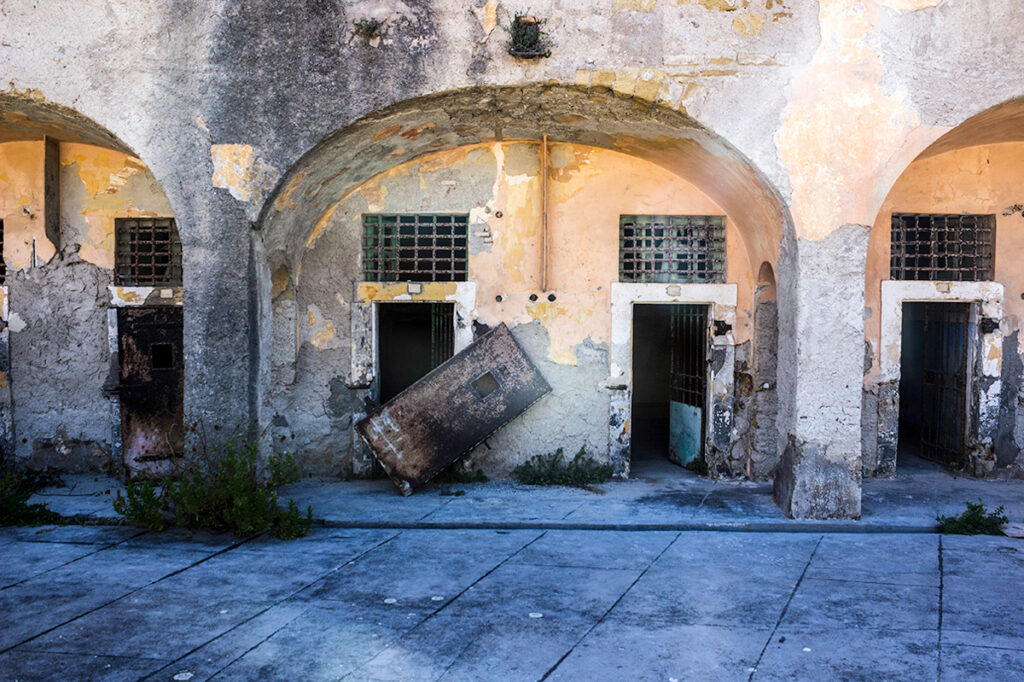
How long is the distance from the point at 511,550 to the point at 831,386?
9.33ft

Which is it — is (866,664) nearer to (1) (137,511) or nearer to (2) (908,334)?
(1) (137,511)

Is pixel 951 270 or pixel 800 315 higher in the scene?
pixel 951 270

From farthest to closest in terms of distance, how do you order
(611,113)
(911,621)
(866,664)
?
(611,113) < (911,621) < (866,664)

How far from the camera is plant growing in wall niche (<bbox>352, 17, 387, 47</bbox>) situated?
20.4 ft

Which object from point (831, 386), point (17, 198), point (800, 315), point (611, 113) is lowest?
point (831, 386)

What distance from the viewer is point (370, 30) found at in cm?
622

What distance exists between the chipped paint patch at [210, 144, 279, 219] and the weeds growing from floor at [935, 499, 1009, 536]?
19.5 ft

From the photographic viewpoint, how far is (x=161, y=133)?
6.25 m

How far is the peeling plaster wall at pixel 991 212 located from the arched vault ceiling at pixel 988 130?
0.64 ft

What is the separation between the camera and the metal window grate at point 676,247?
26.1 ft

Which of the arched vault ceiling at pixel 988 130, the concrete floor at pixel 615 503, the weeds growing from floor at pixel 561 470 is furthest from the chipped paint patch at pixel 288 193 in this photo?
the arched vault ceiling at pixel 988 130

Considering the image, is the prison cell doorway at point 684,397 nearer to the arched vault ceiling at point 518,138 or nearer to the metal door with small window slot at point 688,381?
the metal door with small window slot at point 688,381

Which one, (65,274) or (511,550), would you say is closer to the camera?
(511,550)

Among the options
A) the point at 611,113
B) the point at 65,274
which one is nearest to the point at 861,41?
the point at 611,113
